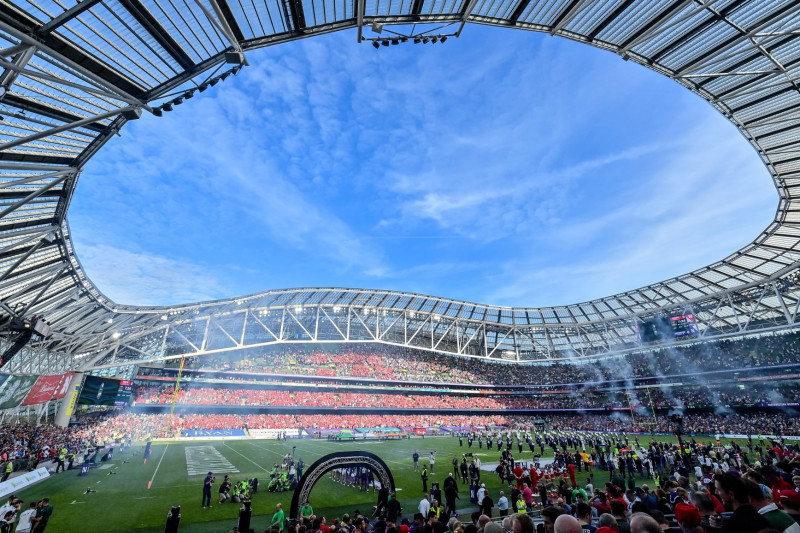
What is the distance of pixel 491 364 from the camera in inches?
2864

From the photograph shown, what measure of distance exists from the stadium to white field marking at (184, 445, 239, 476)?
0.38m

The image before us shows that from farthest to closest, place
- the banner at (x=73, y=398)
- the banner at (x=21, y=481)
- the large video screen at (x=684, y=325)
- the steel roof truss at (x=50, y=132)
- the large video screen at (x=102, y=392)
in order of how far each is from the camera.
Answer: the large video screen at (x=684, y=325) → the banner at (x=73, y=398) → the large video screen at (x=102, y=392) → the banner at (x=21, y=481) → the steel roof truss at (x=50, y=132)

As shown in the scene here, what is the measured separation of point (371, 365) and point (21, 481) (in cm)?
4591

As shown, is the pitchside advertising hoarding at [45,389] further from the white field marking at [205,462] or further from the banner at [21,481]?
the white field marking at [205,462]

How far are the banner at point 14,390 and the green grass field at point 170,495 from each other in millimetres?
7497

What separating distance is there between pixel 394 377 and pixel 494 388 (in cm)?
2118

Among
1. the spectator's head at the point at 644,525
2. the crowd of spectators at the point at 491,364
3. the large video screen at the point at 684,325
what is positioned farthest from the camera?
the crowd of spectators at the point at 491,364

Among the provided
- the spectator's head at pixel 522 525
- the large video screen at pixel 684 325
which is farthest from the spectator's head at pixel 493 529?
the large video screen at pixel 684 325

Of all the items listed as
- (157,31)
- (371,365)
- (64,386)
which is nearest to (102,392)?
(64,386)

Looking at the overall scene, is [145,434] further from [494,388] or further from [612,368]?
[612,368]

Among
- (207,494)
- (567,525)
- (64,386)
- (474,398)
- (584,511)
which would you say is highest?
(474,398)

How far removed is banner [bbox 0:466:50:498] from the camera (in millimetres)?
16469

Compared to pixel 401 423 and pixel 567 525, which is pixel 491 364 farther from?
pixel 567 525

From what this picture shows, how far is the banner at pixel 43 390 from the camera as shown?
27.0 meters
